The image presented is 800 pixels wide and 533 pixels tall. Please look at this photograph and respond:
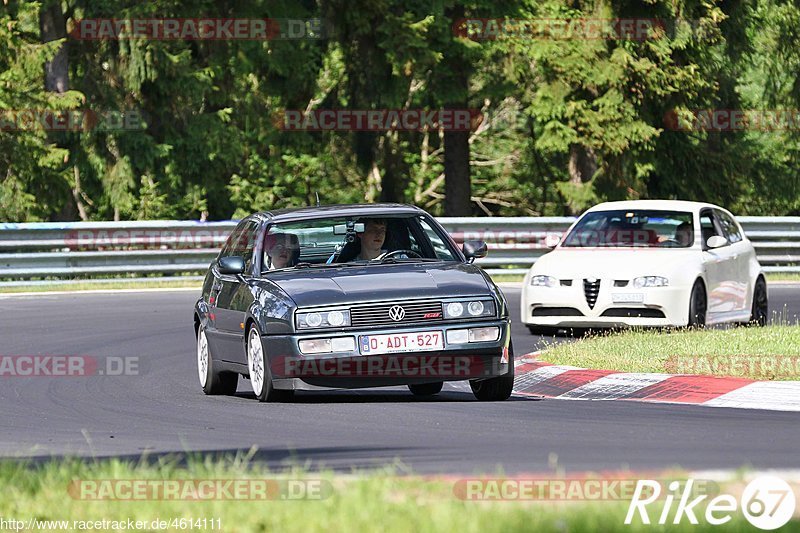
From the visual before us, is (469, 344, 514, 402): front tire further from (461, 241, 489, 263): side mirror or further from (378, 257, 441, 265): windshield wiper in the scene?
(461, 241, 489, 263): side mirror

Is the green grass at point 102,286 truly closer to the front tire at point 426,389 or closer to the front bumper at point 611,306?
the front bumper at point 611,306

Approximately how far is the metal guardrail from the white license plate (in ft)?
25.5

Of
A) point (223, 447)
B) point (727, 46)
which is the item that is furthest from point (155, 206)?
point (223, 447)

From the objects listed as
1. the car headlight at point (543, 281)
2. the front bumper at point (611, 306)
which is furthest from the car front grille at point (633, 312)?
the car headlight at point (543, 281)

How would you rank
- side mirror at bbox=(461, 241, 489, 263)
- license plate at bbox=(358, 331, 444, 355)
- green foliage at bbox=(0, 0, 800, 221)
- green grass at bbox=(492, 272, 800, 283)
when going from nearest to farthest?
1. license plate at bbox=(358, 331, 444, 355)
2. side mirror at bbox=(461, 241, 489, 263)
3. green grass at bbox=(492, 272, 800, 283)
4. green foliage at bbox=(0, 0, 800, 221)

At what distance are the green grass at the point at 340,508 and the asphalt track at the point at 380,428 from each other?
0.89m

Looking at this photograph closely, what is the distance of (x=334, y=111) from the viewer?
40.7 metres

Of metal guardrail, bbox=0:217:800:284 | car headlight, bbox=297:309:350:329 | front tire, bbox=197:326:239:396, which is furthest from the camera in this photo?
metal guardrail, bbox=0:217:800:284

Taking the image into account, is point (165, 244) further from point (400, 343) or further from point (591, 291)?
point (400, 343)

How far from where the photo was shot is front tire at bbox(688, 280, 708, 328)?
17906 mm

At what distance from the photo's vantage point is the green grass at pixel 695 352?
1321cm

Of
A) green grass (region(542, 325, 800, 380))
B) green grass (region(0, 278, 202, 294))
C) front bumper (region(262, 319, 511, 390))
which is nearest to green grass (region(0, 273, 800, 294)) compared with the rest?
green grass (region(0, 278, 202, 294))

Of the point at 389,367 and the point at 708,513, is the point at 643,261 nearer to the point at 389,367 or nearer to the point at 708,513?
the point at 389,367

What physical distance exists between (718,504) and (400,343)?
17.5ft
